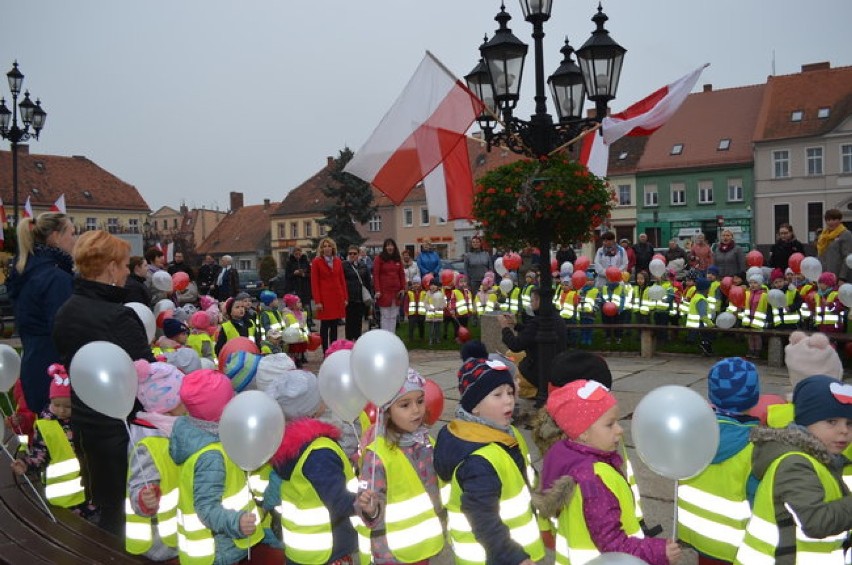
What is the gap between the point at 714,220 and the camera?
43562mm

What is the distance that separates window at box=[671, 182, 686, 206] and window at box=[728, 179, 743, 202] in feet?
8.80

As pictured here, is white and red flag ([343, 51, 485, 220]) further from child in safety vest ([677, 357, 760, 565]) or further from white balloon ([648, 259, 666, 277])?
white balloon ([648, 259, 666, 277])

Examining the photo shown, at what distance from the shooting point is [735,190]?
43.3 metres

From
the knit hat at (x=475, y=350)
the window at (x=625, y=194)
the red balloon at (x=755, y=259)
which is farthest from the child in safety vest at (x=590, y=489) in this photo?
the window at (x=625, y=194)

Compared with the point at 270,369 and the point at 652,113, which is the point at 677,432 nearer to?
the point at 270,369

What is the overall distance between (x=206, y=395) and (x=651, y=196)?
150 feet

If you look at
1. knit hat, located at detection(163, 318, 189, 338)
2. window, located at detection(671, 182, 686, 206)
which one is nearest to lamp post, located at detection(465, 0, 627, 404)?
knit hat, located at detection(163, 318, 189, 338)

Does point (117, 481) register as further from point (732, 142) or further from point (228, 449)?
point (732, 142)

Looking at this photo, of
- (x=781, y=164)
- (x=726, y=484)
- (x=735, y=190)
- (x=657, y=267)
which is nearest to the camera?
(x=726, y=484)

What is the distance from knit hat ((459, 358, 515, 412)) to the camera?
124 inches

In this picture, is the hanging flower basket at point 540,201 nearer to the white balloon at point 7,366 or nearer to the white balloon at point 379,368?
the white balloon at point 379,368

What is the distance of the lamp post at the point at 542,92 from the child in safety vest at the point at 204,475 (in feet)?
14.3

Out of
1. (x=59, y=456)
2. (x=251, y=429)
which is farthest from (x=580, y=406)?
(x=59, y=456)

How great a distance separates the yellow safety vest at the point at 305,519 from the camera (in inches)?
123
